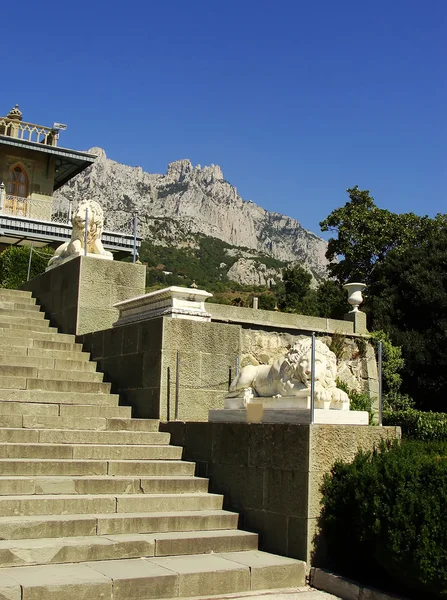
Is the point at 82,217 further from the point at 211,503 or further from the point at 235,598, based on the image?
the point at 235,598

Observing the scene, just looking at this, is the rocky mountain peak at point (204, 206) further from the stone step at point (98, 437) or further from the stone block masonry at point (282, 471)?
the stone block masonry at point (282, 471)

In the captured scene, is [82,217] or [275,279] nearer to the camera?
[82,217]

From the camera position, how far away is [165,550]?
18.4ft

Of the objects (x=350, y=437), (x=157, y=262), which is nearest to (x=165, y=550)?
(x=350, y=437)

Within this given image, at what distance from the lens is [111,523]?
18.8ft

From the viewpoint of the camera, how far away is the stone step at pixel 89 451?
6.64 metres

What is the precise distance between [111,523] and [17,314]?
654cm

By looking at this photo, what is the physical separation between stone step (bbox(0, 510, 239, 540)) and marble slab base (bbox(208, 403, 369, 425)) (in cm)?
90

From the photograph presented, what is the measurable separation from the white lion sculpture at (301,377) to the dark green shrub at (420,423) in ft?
28.0

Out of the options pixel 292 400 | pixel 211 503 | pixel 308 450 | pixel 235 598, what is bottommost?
pixel 235 598

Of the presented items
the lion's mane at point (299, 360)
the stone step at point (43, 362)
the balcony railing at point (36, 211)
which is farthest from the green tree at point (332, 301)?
the lion's mane at point (299, 360)

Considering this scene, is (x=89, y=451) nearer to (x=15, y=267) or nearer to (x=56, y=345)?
(x=56, y=345)

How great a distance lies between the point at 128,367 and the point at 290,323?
230 inches

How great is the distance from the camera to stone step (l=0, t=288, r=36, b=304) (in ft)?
40.7
